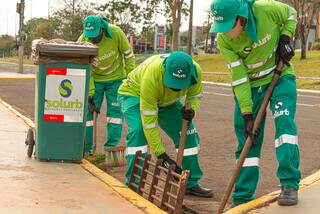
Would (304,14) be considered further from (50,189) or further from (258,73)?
(50,189)

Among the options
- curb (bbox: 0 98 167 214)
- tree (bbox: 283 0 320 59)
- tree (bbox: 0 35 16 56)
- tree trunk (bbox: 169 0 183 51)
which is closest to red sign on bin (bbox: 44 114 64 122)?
curb (bbox: 0 98 167 214)

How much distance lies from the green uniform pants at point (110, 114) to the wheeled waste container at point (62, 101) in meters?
0.86

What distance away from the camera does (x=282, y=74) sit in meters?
5.12

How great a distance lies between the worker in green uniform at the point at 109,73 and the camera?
7.81 metres

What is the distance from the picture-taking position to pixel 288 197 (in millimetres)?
4930

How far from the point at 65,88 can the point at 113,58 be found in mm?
1137

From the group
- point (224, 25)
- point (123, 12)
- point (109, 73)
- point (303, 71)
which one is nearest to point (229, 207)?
point (224, 25)

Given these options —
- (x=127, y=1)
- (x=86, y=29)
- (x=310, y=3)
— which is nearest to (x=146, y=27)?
(x=127, y=1)

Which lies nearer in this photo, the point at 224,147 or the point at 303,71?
the point at 224,147

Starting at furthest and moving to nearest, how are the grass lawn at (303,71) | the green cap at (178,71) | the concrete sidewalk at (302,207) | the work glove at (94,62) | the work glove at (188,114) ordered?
1. the grass lawn at (303,71)
2. the work glove at (94,62)
3. the work glove at (188,114)
4. the green cap at (178,71)
5. the concrete sidewalk at (302,207)

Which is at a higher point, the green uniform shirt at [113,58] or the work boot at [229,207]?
the green uniform shirt at [113,58]

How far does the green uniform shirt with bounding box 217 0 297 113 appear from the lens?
5070 millimetres

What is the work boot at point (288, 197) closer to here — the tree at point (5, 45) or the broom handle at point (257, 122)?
the broom handle at point (257, 122)

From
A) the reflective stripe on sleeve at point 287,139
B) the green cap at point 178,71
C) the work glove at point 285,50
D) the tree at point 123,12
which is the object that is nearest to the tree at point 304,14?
the tree at point 123,12
